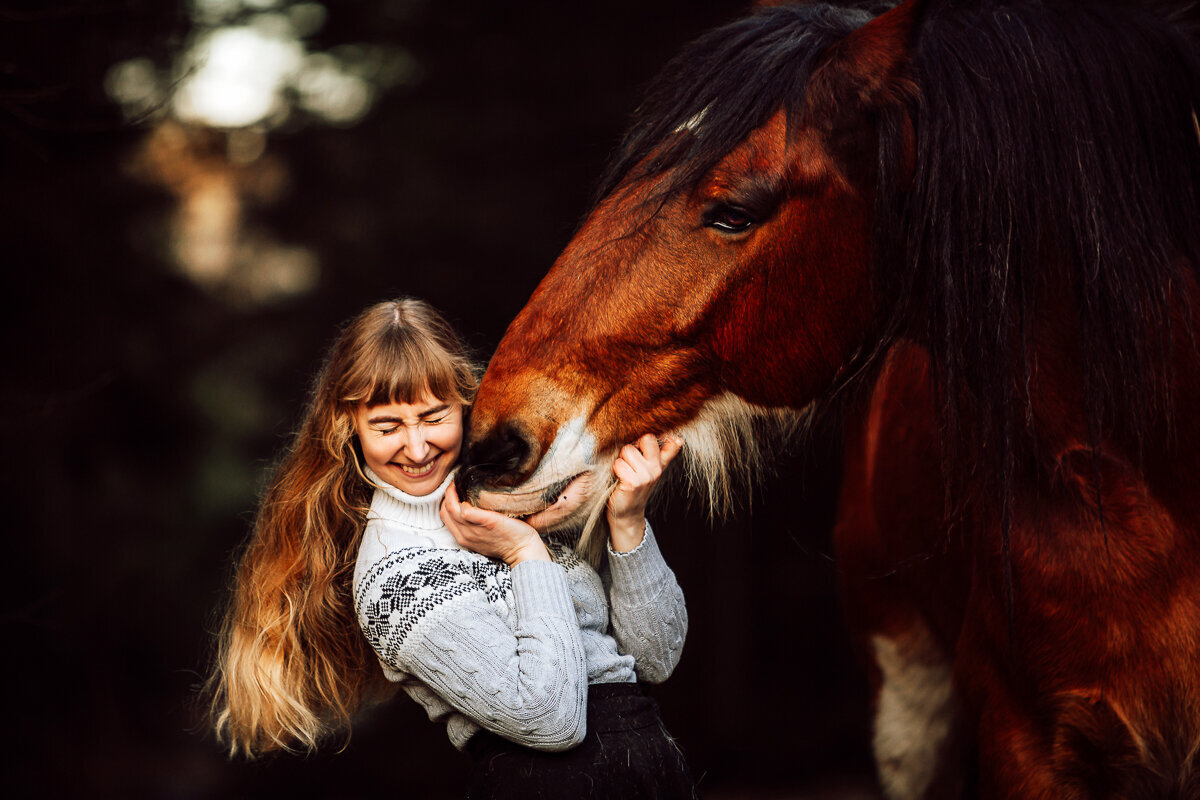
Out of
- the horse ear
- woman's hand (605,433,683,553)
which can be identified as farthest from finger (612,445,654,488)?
the horse ear

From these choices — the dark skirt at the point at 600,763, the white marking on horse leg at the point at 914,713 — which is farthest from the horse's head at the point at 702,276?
the white marking on horse leg at the point at 914,713

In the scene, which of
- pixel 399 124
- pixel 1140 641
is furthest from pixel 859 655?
pixel 399 124

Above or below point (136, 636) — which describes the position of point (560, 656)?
above

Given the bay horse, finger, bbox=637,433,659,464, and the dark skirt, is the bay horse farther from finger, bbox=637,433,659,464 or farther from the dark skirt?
the dark skirt

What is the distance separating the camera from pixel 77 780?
4.05 m

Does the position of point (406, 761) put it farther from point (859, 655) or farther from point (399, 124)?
point (399, 124)

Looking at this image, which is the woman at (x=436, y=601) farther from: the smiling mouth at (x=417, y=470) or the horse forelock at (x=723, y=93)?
the horse forelock at (x=723, y=93)

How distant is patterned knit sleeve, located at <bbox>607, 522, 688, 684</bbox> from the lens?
1.69 meters

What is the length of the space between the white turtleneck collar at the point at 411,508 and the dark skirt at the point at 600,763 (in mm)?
360

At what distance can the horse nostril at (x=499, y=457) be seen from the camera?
5.02 feet

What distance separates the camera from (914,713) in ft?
9.56

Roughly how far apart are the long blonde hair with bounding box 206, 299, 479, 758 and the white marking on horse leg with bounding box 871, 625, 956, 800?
5.68 ft

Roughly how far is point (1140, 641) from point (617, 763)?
0.87 meters

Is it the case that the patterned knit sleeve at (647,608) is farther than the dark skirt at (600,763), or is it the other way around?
the patterned knit sleeve at (647,608)
